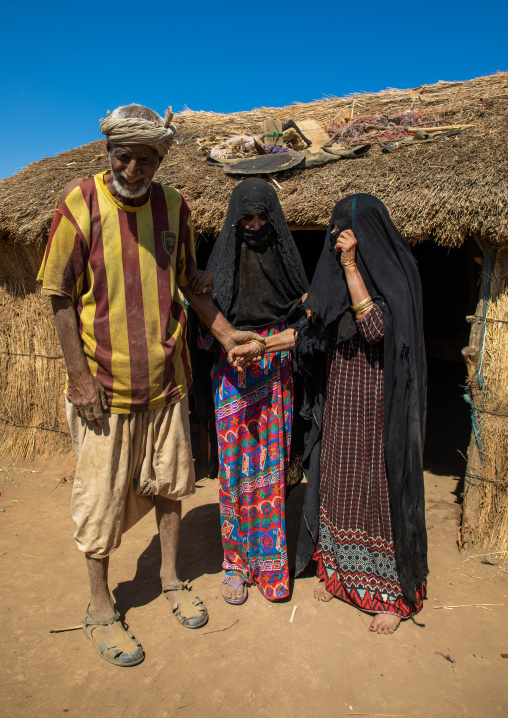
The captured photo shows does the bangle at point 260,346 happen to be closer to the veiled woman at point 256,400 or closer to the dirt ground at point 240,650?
the veiled woman at point 256,400

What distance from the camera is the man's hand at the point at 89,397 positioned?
83.0 inches

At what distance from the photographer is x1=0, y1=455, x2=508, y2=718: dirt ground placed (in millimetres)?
2059

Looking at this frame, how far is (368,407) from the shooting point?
242 centimetres

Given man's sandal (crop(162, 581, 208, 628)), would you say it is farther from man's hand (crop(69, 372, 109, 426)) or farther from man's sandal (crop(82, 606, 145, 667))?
man's hand (crop(69, 372, 109, 426))

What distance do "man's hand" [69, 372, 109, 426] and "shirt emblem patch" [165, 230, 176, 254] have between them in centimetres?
66

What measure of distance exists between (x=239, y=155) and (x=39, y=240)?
197 cm

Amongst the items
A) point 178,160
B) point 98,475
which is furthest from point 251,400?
point 178,160

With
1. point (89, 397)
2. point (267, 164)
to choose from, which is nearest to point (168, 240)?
point (89, 397)

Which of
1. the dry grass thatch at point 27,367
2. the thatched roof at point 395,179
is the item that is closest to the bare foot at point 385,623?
the thatched roof at point 395,179

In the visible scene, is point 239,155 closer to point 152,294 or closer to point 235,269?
point 235,269

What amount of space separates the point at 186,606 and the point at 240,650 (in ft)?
1.14

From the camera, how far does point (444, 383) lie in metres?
7.41

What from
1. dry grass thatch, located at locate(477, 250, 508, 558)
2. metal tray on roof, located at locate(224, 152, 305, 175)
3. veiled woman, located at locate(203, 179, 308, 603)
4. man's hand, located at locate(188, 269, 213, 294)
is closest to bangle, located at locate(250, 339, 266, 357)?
veiled woman, located at locate(203, 179, 308, 603)

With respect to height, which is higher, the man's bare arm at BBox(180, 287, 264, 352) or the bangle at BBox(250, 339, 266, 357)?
the man's bare arm at BBox(180, 287, 264, 352)
